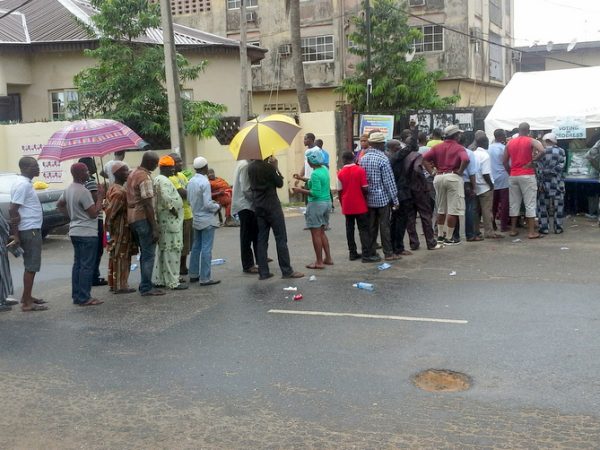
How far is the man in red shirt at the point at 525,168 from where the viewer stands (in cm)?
1199

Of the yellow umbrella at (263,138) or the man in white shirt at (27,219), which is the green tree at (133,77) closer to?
the yellow umbrella at (263,138)

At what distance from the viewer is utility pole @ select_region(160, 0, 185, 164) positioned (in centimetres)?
1527

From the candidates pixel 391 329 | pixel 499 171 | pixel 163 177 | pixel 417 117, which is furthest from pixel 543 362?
pixel 417 117

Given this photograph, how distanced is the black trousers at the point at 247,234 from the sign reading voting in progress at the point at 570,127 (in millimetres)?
7070

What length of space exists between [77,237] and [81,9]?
63.3 feet

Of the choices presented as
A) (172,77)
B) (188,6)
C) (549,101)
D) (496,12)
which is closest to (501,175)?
(549,101)

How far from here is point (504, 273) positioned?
31.3ft

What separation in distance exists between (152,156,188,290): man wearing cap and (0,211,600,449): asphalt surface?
0.36 m

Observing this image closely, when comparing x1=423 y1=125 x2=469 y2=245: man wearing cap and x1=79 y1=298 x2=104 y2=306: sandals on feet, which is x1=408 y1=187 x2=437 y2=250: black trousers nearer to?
x1=423 y1=125 x2=469 y2=245: man wearing cap

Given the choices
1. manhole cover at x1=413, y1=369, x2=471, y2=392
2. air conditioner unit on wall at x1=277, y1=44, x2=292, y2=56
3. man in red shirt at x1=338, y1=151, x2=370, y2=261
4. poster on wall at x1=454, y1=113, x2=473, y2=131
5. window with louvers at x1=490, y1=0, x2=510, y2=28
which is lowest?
manhole cover at x1=413, y1=369, x2=471, y2=392

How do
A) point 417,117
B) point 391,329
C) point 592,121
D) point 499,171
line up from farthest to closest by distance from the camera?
1. point 417,117
2. point 592,121
3. point 499,171
4. point 391,329

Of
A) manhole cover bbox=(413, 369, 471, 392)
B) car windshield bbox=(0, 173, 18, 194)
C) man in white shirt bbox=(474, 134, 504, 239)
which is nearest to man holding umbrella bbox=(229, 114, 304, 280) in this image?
man in white shirt bbox=(474, 134, 504, 239)

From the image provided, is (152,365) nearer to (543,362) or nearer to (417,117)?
(543,362)

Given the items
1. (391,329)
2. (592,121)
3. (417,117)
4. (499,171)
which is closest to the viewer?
(391,329)
